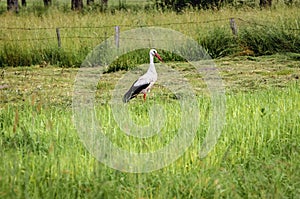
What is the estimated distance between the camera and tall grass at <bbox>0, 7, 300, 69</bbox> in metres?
12.5

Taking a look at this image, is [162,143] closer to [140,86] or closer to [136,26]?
[140,86]

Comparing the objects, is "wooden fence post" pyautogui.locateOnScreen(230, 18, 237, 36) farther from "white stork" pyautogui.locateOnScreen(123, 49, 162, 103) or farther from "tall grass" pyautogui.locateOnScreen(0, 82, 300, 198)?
"tall grass" pyautogui.locateOnScreen(0, 82, 300, 198)

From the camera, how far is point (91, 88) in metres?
9.79

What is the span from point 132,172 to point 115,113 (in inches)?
82.3

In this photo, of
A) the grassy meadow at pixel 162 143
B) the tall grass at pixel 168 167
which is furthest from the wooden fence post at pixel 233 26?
the tall grass at pixel 168 167

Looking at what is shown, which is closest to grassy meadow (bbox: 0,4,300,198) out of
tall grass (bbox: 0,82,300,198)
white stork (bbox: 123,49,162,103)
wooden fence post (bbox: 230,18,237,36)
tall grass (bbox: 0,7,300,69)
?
tall grass (bbox: 0,82,300,198)

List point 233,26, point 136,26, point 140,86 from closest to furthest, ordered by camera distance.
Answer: point 140,86 < point 233,26 < point 136,26

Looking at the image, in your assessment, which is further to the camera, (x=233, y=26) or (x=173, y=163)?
(x=233, y=26)

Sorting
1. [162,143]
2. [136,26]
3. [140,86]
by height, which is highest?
[162,143]

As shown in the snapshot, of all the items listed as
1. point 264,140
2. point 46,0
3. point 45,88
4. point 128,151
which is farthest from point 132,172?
point 46,0

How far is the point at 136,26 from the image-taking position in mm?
13836

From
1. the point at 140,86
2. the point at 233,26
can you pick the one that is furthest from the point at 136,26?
the point at 140,86

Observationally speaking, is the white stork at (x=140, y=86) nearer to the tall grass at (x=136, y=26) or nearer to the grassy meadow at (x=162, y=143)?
the grassy meadow at (x=162, y=143)

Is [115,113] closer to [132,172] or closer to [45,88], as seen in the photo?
[132,172]
